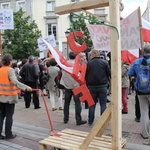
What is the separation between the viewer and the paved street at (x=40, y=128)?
4.77m

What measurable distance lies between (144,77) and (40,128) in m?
2.85

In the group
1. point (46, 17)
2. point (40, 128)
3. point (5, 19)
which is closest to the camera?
point (40, 128)

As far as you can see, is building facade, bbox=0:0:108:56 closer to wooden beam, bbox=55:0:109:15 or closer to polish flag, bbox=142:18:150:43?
polish flag, bbox=142:18:150:43

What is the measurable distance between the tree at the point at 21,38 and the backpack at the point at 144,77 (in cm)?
2367

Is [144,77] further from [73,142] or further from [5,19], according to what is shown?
[5,19]

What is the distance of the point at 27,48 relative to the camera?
27.7 m

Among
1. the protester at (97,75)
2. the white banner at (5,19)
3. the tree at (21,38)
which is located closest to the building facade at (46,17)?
the tree at (21,38)

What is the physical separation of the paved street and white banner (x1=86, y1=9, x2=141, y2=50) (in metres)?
Result: 1.97

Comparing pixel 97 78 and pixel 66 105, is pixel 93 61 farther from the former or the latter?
pixel 66 105

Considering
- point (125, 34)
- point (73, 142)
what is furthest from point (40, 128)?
point (125, 34)


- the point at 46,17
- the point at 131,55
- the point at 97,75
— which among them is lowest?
the point at 97,75

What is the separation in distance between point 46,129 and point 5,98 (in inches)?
54.1

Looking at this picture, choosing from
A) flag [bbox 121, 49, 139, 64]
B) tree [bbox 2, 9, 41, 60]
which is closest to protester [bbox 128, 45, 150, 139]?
flag [bbox 121, 49, 139, 64]

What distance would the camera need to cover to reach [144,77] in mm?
4512
